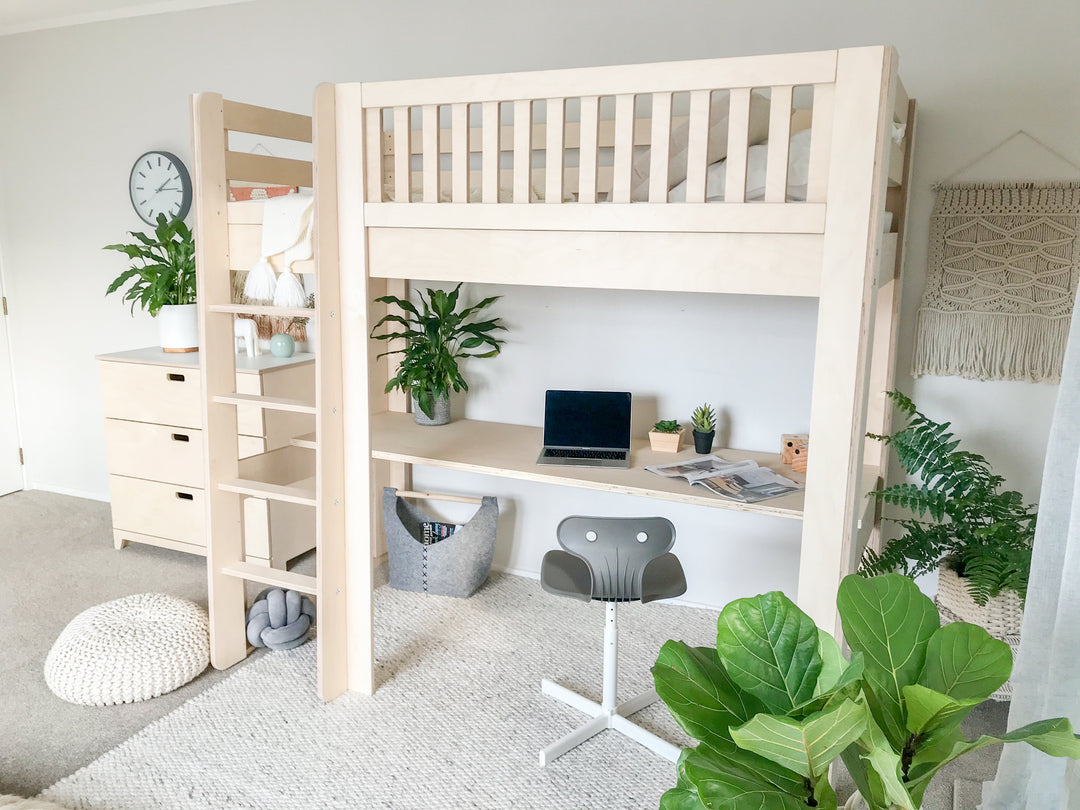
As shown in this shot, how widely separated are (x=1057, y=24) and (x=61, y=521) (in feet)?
13.8

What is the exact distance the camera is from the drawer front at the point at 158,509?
3.25 metres

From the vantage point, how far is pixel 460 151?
2.01 metres

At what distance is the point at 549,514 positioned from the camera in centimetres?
323

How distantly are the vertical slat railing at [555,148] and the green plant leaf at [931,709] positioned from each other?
1.34 metres

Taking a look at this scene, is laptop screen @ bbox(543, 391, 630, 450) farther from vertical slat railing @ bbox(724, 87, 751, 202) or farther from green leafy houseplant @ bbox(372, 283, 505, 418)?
vertical slat railing @ bbox(724, 87, 751, 202)

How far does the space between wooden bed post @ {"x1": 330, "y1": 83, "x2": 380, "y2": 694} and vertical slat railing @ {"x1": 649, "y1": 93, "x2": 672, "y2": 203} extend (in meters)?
0.75

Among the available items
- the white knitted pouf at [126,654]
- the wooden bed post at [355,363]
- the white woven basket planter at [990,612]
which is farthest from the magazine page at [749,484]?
the white knitted pouf at [126,654]

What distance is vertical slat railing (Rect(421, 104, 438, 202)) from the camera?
2.04 m

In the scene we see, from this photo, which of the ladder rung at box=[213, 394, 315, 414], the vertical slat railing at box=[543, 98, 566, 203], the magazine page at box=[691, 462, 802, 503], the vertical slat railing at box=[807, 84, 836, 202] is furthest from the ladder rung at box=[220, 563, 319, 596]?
the vertical slat railing at box=[807, 84, 836, 202]

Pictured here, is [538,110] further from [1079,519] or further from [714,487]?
[1079,519]

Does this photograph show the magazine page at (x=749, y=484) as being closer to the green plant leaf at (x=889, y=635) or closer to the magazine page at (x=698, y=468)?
the magazine page at (x=698, y=468)

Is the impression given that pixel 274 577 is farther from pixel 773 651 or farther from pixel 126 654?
pixel 773 651

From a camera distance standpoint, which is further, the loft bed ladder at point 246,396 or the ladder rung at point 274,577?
the ladder rung at point 274,577

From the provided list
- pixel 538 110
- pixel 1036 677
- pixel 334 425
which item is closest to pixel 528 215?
pixel 334 425
